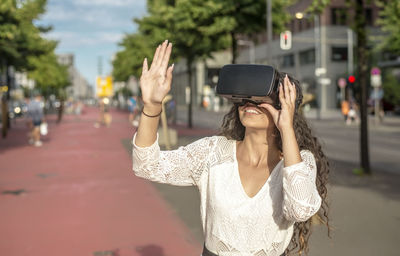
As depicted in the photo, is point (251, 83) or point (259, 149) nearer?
point (251, 83)

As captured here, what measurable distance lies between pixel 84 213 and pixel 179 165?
17.2ft

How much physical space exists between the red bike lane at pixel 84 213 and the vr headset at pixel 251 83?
137 inches

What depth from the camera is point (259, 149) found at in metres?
2.24

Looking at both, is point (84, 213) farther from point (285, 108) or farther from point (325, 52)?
point (325, 52)

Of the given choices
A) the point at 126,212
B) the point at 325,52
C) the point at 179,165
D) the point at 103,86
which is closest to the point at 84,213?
the point at 126,212

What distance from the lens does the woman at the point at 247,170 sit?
1947 millimetres

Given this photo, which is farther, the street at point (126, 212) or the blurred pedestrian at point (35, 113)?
the blurred pedestrian at point (35, 113)

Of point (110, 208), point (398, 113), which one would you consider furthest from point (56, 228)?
point (398, 113)

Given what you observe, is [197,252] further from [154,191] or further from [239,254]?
[154,191]

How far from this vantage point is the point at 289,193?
1.92 m

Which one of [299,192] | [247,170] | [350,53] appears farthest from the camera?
[350,53]

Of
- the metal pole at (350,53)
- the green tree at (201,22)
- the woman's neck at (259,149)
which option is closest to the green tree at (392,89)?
the metal pole at (350,53)

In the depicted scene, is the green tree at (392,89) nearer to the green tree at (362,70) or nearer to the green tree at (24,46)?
the green tree at (24,46)

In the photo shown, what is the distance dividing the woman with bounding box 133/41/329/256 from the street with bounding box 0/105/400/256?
10.3ft
